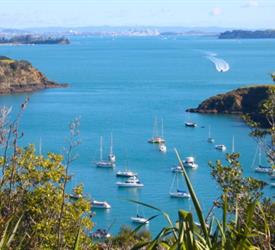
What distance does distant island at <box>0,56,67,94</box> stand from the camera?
48.0 meters

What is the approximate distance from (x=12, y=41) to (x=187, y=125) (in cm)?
10729

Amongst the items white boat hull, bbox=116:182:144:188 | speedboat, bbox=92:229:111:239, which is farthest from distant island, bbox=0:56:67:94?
speedboat, bbox=92:229:111:239

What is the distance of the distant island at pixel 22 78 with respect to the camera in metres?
48.0

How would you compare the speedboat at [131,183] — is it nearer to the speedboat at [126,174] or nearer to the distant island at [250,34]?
the speedboat at [126,174]

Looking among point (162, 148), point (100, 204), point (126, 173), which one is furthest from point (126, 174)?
point (162, 148)

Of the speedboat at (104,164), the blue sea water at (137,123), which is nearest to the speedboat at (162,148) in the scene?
the blue sea water at (137,123)

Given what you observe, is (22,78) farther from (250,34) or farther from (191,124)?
(250,34)

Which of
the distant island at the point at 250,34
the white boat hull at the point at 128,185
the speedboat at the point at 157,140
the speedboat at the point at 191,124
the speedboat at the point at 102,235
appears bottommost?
the white boat hull at the point at 128,185

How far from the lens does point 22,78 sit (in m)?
49.2

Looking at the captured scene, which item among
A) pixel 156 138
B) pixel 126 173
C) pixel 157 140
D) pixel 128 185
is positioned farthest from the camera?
pixel 156 138

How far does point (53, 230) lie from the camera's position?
17.5 feet

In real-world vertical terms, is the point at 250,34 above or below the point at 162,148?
above

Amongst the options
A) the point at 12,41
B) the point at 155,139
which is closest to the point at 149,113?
the point at 155,139

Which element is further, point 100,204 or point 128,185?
point 128,185
